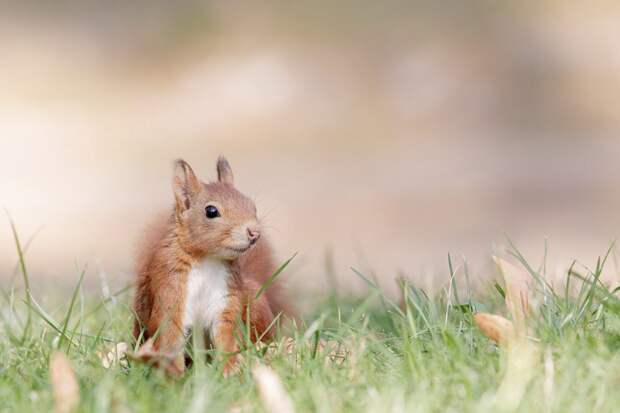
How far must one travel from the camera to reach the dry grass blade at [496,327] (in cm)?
247

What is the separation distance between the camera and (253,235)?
288 centimetres

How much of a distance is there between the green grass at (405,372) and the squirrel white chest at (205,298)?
0.15 meters

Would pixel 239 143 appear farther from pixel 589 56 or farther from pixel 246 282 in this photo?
pixel 246 282

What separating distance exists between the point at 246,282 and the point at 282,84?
6.69 meters

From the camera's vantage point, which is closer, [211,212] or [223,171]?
[211,212]

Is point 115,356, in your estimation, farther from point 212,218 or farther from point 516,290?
point 516,290

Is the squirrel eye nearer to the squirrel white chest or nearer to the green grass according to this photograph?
the squirrel white chest

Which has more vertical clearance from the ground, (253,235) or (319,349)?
(253,235)

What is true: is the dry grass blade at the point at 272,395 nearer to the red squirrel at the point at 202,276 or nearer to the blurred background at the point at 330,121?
the red squirrel at the point at 202,276

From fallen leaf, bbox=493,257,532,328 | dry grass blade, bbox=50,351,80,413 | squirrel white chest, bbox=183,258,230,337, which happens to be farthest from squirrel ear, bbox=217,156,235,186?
dry grass blade, bbox=50,351,80,413

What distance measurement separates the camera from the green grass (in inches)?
87.0

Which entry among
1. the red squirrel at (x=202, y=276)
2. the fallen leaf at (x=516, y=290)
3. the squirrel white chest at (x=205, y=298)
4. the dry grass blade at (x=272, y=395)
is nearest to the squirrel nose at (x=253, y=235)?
the red squirrel at (x=202, y=276)

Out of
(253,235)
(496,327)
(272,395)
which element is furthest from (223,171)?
(272,395)

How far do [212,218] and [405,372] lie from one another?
0.69 m
